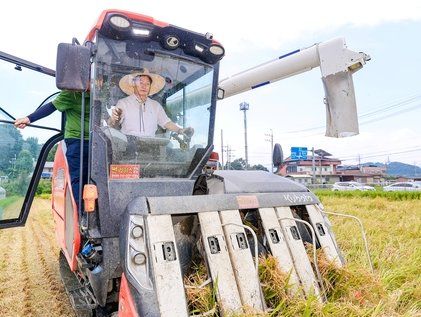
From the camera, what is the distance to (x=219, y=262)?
7.14 ft

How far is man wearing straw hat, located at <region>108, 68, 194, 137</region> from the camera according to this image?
10.0 feet

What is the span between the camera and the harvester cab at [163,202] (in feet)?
6.89

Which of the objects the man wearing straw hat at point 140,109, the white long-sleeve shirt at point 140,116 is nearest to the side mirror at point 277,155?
the man wearing straw hat at point 140,109

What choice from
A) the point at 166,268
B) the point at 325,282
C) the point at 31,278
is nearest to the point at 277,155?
the point at 325,282

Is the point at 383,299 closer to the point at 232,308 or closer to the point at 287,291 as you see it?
the point at 287,291

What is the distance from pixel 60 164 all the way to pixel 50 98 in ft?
2.29

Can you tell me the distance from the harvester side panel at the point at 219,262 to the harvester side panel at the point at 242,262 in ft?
0.11

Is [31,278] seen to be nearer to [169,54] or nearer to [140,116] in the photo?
[140,116]

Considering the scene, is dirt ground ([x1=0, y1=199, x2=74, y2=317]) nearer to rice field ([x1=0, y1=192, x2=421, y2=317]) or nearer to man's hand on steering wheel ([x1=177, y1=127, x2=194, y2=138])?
rice field ([x1=0, y1=192, x2=421, y2=317])

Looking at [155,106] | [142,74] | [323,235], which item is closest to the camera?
[323,235]

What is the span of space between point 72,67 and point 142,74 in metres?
0.74

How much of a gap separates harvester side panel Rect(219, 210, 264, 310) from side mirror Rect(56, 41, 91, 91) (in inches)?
53.6

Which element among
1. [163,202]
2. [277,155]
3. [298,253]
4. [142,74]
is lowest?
[298,253]

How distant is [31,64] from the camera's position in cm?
324
